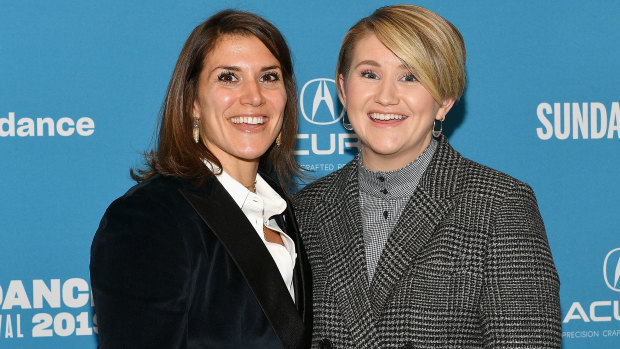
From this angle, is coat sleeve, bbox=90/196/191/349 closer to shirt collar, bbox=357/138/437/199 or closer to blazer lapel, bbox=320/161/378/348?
blazer lapel, bbox=320/161/378/348

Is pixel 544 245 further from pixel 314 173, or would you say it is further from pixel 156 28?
pixel 156 28

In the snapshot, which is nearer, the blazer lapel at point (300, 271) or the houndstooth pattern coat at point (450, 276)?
the houndstooth pattern coat at point (450, 276)

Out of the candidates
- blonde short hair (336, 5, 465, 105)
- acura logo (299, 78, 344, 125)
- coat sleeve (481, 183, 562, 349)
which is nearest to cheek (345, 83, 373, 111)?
blonde short hair (336, 5, 465, 105)

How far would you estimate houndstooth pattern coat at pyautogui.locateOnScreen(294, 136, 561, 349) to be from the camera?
1.49 meters

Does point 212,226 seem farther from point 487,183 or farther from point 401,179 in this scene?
point 487,183

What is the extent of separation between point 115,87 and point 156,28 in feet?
0.78

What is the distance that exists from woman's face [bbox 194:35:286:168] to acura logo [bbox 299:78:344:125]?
633mm

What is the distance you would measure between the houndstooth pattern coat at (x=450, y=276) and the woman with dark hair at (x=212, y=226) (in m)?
0.11

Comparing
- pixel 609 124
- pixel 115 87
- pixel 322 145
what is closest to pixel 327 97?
pixel 322 145

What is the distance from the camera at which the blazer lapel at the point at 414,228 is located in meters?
1.61

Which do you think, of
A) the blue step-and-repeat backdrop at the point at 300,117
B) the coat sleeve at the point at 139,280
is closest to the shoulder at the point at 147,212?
the coat sleeve at the point at 139,280

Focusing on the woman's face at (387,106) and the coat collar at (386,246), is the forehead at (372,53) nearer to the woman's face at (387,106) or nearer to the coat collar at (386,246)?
the woman's face at (387,106)

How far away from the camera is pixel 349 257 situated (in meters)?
1.70

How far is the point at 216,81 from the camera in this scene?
1.66 metres
